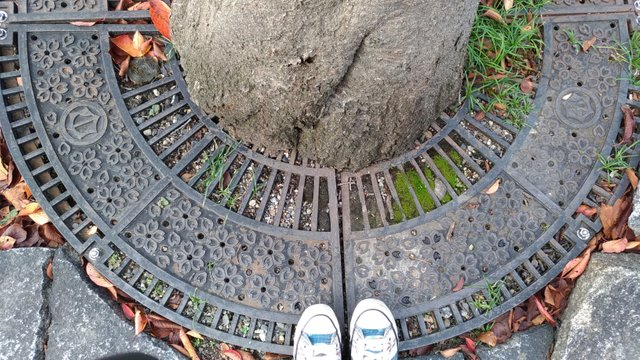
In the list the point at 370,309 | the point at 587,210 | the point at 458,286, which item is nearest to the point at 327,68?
the point at 370,309

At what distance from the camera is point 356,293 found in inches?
88.9

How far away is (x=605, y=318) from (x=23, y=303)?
238 cm

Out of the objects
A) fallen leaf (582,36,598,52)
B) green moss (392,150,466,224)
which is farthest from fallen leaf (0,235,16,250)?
fallen leaf (582,36,598,52)

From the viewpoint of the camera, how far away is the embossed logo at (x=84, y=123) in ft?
7.70

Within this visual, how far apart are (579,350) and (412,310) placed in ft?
2.24

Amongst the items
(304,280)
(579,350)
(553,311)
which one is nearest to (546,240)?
(553,311)

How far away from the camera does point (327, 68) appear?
1.88 m

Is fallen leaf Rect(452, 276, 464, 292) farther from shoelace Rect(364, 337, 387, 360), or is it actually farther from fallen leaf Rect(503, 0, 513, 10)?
fallen leaf Rect(503, 0, 513, 10)

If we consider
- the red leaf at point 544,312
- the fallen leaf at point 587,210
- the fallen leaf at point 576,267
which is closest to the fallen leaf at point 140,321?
the red leaf at point 544,312

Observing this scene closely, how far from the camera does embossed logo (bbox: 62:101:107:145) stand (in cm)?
235

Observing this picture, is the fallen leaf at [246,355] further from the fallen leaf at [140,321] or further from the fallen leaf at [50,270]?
the fallen leaf at [50,270]

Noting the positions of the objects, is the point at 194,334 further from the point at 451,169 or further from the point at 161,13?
the point at 161,13

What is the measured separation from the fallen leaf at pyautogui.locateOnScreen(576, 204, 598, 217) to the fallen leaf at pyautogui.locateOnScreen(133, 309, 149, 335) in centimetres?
190

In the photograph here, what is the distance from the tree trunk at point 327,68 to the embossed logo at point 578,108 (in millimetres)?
513
